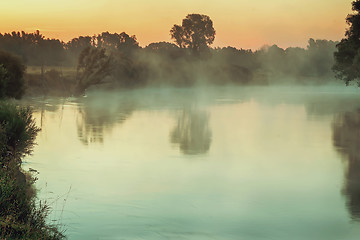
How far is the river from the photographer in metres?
17.2

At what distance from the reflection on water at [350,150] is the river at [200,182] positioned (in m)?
0.06

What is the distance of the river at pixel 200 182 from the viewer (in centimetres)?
1725

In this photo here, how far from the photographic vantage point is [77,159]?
30.0 metres

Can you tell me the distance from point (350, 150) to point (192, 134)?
12278 millimetres

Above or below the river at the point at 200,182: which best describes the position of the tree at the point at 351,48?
above

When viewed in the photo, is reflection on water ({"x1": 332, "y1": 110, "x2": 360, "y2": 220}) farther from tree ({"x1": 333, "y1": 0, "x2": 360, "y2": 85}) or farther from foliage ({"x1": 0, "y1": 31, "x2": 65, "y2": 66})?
foliage ({"x1": 0, "y1": 31, "x2": 65, "y2": 66})

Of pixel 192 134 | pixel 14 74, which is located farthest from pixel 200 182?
pixel 14 74

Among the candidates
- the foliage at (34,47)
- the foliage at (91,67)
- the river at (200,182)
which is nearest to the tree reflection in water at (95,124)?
the river at (200,182)

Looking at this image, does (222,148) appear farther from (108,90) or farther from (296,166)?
(108,90)

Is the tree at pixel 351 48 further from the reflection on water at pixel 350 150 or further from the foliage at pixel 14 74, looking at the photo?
the foliage at pixel 14 74

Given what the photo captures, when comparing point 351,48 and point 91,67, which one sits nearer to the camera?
point 351,48

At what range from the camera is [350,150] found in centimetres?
3484

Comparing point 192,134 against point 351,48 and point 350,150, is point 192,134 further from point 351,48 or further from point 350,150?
point 351,48

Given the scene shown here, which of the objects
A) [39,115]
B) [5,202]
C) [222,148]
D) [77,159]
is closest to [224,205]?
[5,202]
